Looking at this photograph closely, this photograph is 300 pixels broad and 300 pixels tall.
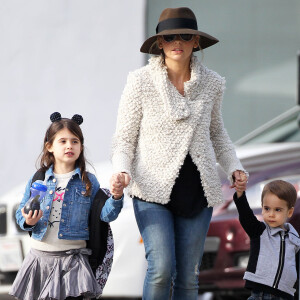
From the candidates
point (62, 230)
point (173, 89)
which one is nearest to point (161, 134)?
point (173, 89)

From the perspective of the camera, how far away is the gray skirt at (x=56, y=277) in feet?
14.6

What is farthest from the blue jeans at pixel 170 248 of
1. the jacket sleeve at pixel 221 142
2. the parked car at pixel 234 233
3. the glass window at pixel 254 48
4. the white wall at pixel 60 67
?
the glass window at pixel 254 48

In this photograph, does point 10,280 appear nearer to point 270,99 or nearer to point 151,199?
point 151,199

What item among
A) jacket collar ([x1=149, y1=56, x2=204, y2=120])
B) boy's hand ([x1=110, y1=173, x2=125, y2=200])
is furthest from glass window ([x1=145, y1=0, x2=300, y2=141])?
boy's hand ([x1=110, y1=173, x2=125, y2=200])

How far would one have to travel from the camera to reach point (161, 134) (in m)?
4.52

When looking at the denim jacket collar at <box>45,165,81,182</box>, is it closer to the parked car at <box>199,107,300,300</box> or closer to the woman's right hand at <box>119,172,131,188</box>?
the woman's right hand at <box>119,172,131,188</box>

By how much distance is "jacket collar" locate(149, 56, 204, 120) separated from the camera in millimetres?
4516

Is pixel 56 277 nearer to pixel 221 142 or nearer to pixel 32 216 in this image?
pixel 32 216

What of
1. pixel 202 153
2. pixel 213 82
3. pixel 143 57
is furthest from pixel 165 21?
pixel 143 57

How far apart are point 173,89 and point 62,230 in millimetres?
905

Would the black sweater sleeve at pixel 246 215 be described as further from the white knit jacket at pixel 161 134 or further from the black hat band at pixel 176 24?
the black hat band at pixel 176 24

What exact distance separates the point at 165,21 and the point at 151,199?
3.06 ft

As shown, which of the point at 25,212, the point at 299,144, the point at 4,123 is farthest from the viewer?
the point at 4,123

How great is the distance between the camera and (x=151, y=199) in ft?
14.6
